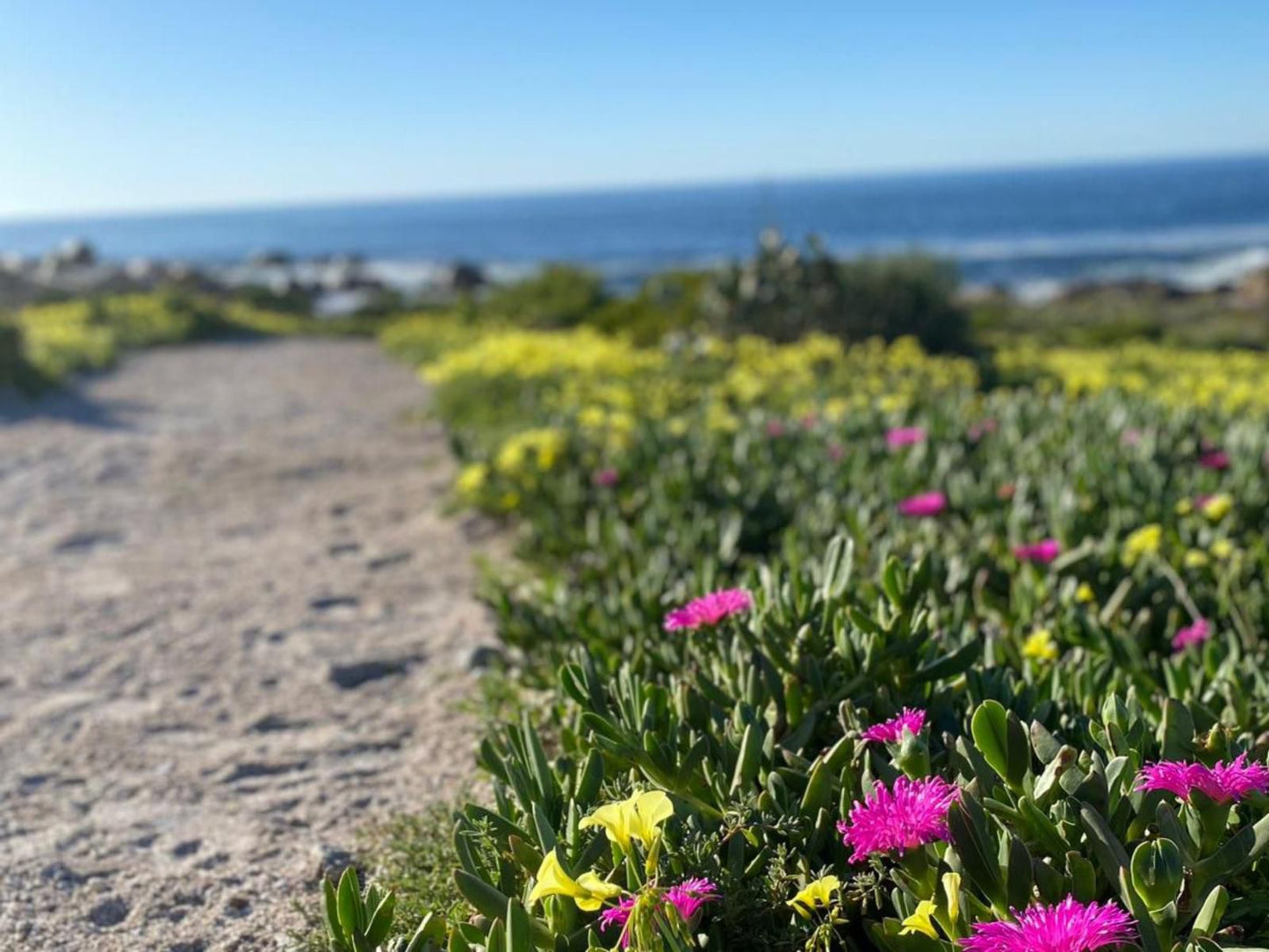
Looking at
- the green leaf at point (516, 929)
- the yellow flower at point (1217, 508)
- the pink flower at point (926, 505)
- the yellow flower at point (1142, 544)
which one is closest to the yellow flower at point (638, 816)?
the green leaf at point (516, 929)

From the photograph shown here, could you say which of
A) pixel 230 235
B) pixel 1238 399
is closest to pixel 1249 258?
pixel 1238 399

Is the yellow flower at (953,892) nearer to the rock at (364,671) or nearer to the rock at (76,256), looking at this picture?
the rock at (364,671)

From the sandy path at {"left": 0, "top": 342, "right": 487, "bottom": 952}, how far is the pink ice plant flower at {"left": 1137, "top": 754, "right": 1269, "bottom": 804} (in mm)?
1496

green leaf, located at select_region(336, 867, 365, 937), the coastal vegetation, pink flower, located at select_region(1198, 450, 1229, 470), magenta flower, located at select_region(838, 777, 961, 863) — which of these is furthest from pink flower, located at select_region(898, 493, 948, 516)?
green leaf, located at select_region(336, 867, 365, 937)

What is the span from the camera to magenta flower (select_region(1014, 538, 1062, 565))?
3.14m

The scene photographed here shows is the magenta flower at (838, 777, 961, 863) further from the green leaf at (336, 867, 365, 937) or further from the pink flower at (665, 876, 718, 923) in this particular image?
the green leaf at (336, 867, 365, 937)

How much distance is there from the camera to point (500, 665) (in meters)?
3.24

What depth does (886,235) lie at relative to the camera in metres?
64.8

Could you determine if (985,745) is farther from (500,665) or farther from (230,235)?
(230,235)

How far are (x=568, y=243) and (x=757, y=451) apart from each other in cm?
6828

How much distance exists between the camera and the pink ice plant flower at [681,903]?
5.01 ft

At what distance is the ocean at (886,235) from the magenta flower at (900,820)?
8.51 m

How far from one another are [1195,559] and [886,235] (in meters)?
64.2

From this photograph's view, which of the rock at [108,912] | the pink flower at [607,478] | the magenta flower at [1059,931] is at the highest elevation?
the magenta flower at [1059,931]
